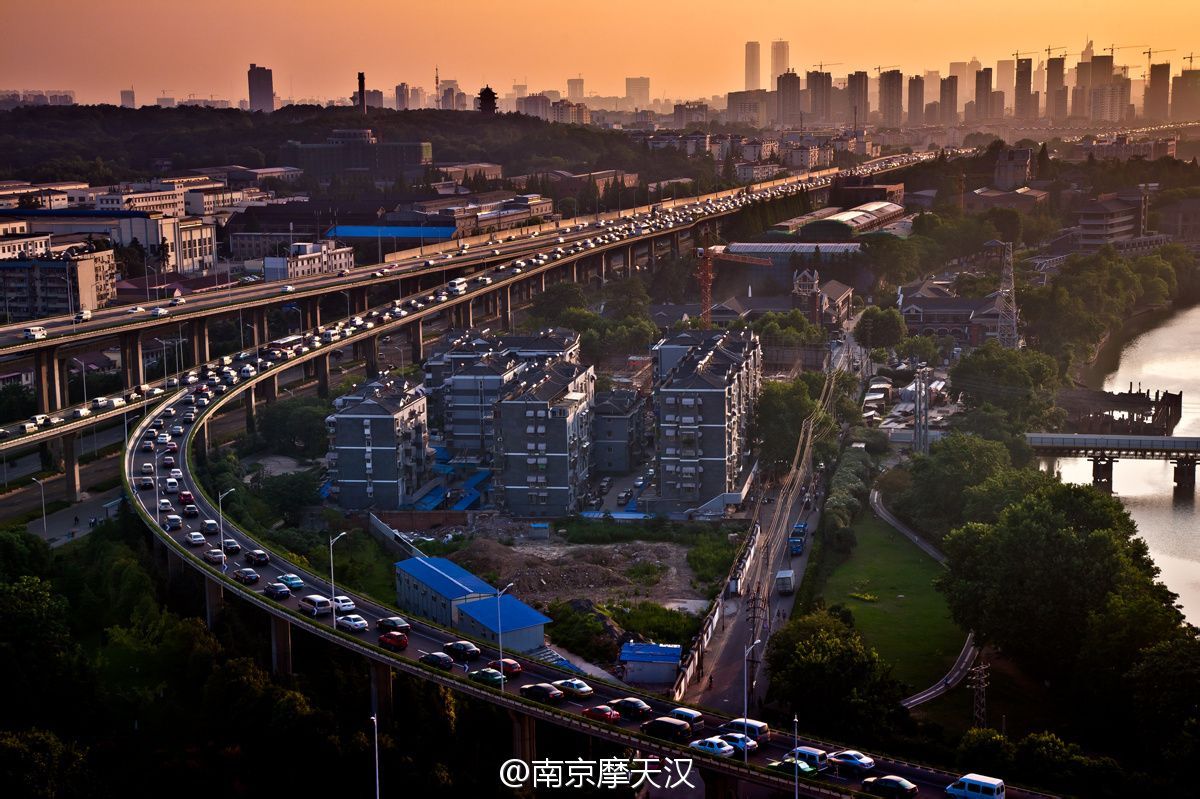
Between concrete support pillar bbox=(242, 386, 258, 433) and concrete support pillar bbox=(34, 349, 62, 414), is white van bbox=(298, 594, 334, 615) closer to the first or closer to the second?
concrete support pillar bbox=(242, 386, 258, 433)

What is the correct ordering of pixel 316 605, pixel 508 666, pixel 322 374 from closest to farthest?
pixel 508 666, pixel 316 605, pixel 322 374

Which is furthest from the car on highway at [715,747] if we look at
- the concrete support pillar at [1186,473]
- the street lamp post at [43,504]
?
the concrete support pillar at [1186,473]

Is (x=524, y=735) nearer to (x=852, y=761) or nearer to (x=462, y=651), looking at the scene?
(x=462, y=651)

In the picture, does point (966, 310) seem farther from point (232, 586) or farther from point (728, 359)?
point (232, 586)

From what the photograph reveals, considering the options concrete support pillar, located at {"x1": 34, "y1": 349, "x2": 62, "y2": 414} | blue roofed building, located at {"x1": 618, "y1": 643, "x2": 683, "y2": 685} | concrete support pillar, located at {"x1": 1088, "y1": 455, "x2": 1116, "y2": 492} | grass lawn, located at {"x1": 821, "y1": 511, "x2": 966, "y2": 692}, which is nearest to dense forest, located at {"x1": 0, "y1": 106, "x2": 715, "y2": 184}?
concrete support pillar, located at {"x1": 34, "y1": 349, "x2": 62, "y2": 414}

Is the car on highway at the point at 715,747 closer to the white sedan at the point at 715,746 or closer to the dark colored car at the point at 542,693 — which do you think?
the white sedan at the point at 715,746

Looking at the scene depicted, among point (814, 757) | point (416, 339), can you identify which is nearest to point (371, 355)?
point (416, 339)

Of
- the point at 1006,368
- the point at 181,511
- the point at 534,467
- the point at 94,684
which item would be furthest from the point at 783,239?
the point at 94,684
